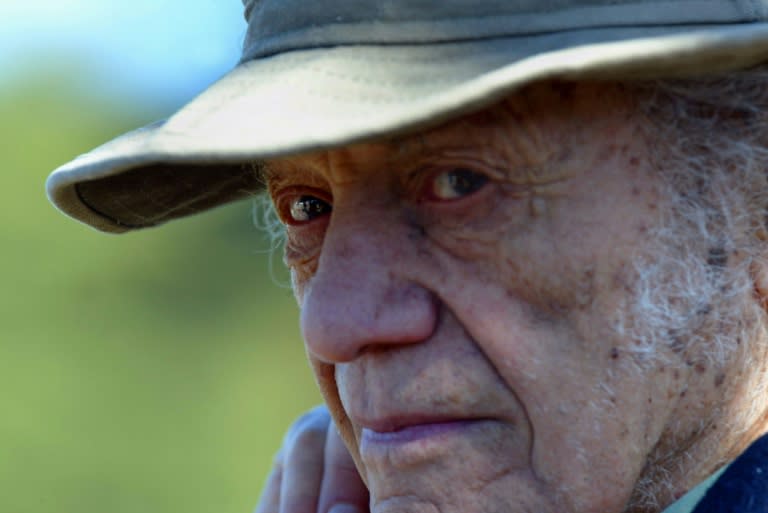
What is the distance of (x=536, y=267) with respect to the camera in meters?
2.03

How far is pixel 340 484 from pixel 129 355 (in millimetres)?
7914

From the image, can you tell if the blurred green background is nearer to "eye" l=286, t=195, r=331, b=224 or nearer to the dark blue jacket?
"eye" l=286, t=195, r=331, b=224

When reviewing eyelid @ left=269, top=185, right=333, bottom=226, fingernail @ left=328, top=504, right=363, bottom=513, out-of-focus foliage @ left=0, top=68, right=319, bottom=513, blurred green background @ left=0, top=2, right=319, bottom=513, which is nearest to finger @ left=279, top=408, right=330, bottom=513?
fingernail @ left=328, top=504, right=363, bottom=513

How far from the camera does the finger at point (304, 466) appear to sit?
294 centimetres

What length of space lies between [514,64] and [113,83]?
12203mm

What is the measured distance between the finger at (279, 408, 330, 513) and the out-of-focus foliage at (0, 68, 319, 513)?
21.1ft

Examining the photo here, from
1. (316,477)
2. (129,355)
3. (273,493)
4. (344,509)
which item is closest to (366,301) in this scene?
(344,509)

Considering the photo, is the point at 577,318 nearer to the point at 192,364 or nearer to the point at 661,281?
the point at 661,281

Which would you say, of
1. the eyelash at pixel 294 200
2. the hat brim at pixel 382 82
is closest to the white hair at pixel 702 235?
the hat brim at pixel 382 82

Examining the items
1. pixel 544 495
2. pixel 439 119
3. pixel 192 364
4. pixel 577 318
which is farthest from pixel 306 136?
pixel 192 364

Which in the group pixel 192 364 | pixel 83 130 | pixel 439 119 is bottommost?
pixel 192 364

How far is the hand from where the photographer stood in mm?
2877

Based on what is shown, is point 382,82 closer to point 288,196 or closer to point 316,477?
point 288,196

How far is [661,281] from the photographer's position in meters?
2.03
